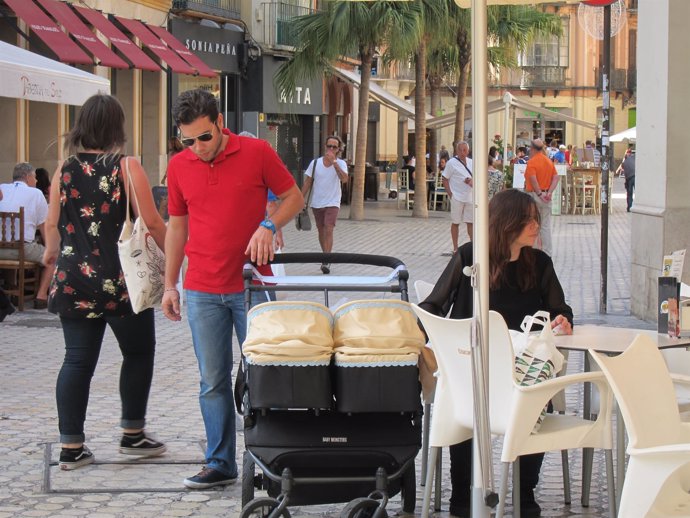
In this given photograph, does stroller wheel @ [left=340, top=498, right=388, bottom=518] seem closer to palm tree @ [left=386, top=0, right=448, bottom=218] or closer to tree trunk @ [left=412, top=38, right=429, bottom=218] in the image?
palm tree @ [left=386, top=0, right=448, bottom=218]

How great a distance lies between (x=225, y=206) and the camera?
602 cm

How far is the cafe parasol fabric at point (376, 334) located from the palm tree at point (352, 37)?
21908 mm

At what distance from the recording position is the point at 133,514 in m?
5.95

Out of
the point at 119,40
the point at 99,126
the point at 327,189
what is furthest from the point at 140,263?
the point at 119,40

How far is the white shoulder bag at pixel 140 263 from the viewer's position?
6.41m

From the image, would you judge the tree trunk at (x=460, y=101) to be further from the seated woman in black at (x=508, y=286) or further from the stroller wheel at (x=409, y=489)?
the stroller wheel at (x=409, y=489)

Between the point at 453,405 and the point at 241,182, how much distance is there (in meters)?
1.45

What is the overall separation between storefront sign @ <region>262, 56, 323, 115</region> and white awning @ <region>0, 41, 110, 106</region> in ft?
50.5

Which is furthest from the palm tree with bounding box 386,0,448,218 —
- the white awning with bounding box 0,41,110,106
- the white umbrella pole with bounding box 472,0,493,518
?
the white umbrella pole with bounding box 472,0,493,518

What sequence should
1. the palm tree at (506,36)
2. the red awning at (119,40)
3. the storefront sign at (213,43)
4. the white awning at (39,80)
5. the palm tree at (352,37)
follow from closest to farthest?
1. the white awning at (39,80)
2. the red awning at (119,40)
3. the palm tree at (352,37)
4. the storefront sign at (213,43)
5. the palm tree at (506,36)

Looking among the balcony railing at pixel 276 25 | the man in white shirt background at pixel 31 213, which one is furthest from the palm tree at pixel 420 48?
the man in white shirt background at pixel 31 213

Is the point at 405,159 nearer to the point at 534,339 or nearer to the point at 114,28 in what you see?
the point at 114,28

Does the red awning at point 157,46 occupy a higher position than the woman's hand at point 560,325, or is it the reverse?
the red awning at point 157,46

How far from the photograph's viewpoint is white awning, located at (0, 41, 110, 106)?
12.8m
